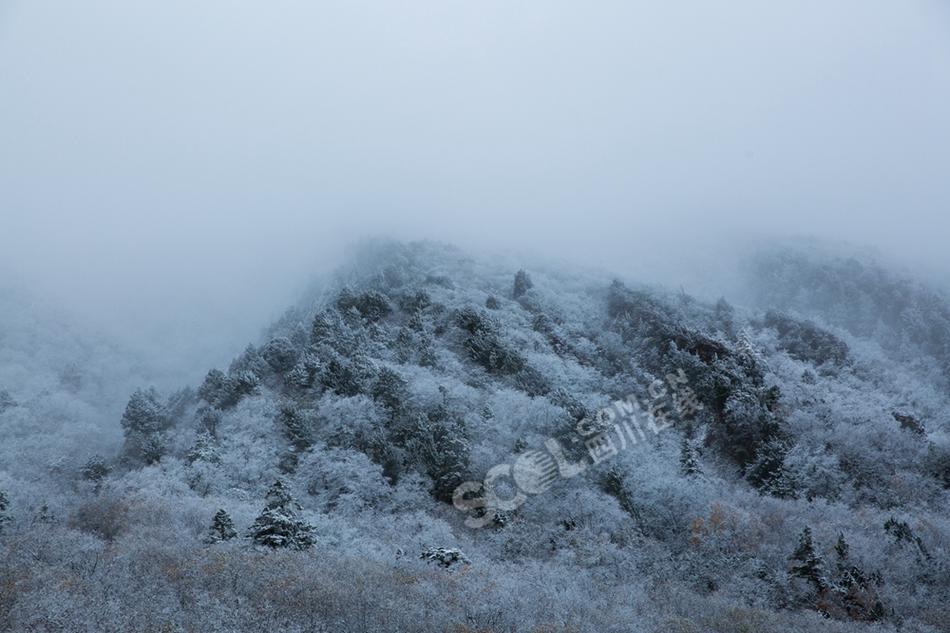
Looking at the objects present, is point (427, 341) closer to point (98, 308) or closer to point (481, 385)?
point (481, 385)

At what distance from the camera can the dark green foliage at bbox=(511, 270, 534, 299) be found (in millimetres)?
53500

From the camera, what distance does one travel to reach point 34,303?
58.4 metres

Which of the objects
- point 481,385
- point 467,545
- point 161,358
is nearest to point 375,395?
point 481,385

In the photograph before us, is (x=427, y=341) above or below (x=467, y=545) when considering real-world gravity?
above

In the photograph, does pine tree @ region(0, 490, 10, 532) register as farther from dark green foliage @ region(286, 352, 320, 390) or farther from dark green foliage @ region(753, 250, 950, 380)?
dark green foliage @ region(753, 250, 950, 380)

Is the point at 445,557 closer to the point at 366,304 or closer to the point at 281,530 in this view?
the point at 281,530

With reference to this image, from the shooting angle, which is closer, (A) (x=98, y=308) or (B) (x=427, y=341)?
(B) (x=427, y=341)

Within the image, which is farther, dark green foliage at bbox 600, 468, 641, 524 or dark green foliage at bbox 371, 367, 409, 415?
dark green foliage at bbox 371, 367, 409, 415

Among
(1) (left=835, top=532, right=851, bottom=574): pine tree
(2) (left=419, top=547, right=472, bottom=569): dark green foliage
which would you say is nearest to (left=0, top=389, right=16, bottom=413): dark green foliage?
(2) (left=419, top=547, right=472, bottom=569): dark green foliage

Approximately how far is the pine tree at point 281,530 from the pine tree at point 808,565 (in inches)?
758

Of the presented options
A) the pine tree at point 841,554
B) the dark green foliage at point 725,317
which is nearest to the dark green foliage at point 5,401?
the pine tree at point 841,554

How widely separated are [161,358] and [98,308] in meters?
12.8

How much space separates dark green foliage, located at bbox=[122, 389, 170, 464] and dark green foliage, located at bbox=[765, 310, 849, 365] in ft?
149

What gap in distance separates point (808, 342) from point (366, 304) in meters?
35.8
